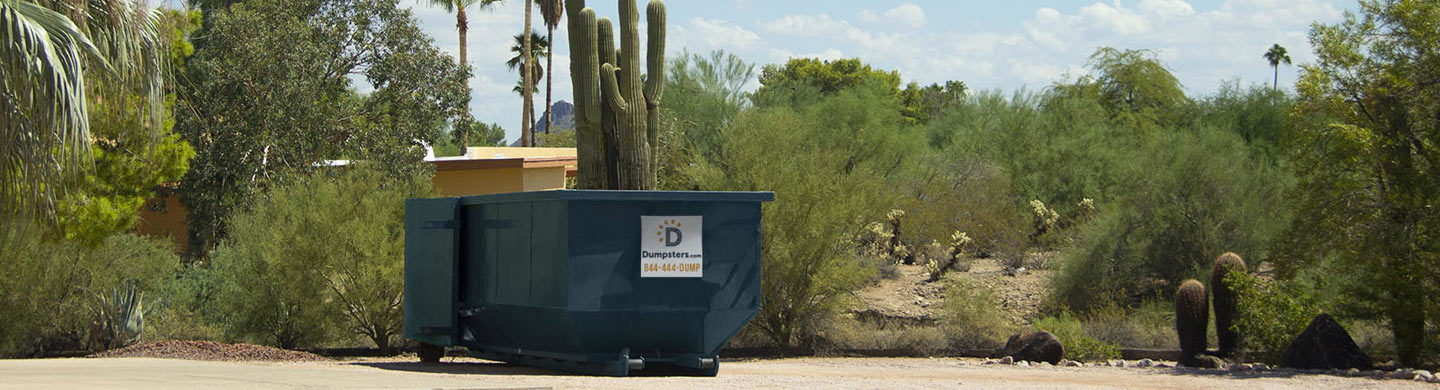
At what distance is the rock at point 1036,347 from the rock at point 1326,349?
293 cm

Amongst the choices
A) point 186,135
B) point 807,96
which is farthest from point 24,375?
point 807,96

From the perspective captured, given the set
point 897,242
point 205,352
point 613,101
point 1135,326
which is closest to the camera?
point 205,352

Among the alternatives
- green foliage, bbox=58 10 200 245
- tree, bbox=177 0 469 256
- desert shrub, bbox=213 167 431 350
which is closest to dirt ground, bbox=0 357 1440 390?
desert shrub, bbox=213 167 431 350

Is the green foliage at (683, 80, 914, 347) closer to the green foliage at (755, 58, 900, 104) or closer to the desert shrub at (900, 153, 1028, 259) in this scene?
the desert shrub at (900, 153, 1028, 259)

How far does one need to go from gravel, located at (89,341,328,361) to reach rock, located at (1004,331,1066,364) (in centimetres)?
915

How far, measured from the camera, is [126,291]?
15875mm

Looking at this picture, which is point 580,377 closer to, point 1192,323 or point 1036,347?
point 1036,347

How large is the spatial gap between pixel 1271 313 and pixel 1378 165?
88.4 inches

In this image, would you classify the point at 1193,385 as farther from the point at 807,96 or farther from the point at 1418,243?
the point at 807,96

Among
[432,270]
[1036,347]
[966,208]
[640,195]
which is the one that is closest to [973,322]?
[1036,347]

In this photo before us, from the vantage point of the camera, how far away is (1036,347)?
17.1 m

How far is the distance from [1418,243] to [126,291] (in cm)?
1558

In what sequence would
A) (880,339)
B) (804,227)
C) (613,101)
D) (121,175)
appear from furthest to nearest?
(880,339) → (804,227) → (121,175) → (613,101)

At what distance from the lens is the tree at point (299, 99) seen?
70.9 feet
